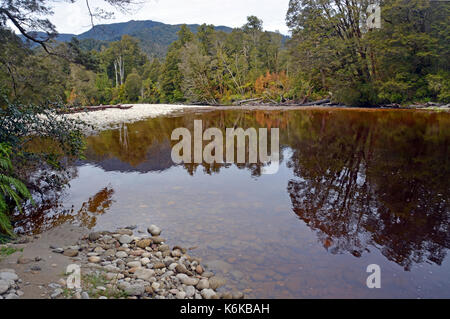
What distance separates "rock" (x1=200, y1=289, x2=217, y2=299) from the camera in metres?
3.36

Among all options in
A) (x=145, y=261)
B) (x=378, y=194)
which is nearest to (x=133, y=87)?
(x=378, y=194)

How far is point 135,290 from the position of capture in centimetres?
326

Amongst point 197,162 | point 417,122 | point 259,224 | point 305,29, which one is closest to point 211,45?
point 305,29

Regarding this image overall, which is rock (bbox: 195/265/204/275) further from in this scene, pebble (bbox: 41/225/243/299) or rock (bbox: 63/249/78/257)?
rock (bbox: 63/249/78/257)

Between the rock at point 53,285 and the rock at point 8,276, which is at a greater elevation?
the rock at point 8,276

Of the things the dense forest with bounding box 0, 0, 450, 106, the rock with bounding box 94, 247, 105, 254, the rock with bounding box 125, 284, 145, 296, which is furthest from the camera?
the dense forest with bounding box 0, 0, 450, 106

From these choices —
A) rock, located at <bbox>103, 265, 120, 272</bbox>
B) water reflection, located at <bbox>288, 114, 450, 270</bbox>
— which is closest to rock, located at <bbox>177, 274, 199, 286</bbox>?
rock, located at <bbox>103, 265, 120, 272</bbox>

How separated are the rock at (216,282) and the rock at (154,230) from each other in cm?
151

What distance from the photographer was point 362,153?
10344 mm

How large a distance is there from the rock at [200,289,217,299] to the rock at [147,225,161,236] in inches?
67.9

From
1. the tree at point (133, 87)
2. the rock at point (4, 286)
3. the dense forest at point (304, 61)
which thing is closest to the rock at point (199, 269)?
the rock at point (4, 286)

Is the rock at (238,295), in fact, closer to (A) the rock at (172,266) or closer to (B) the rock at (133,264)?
(A) the rock at (172,266)

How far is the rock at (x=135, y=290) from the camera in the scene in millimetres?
3211

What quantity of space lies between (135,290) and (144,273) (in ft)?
1.34
